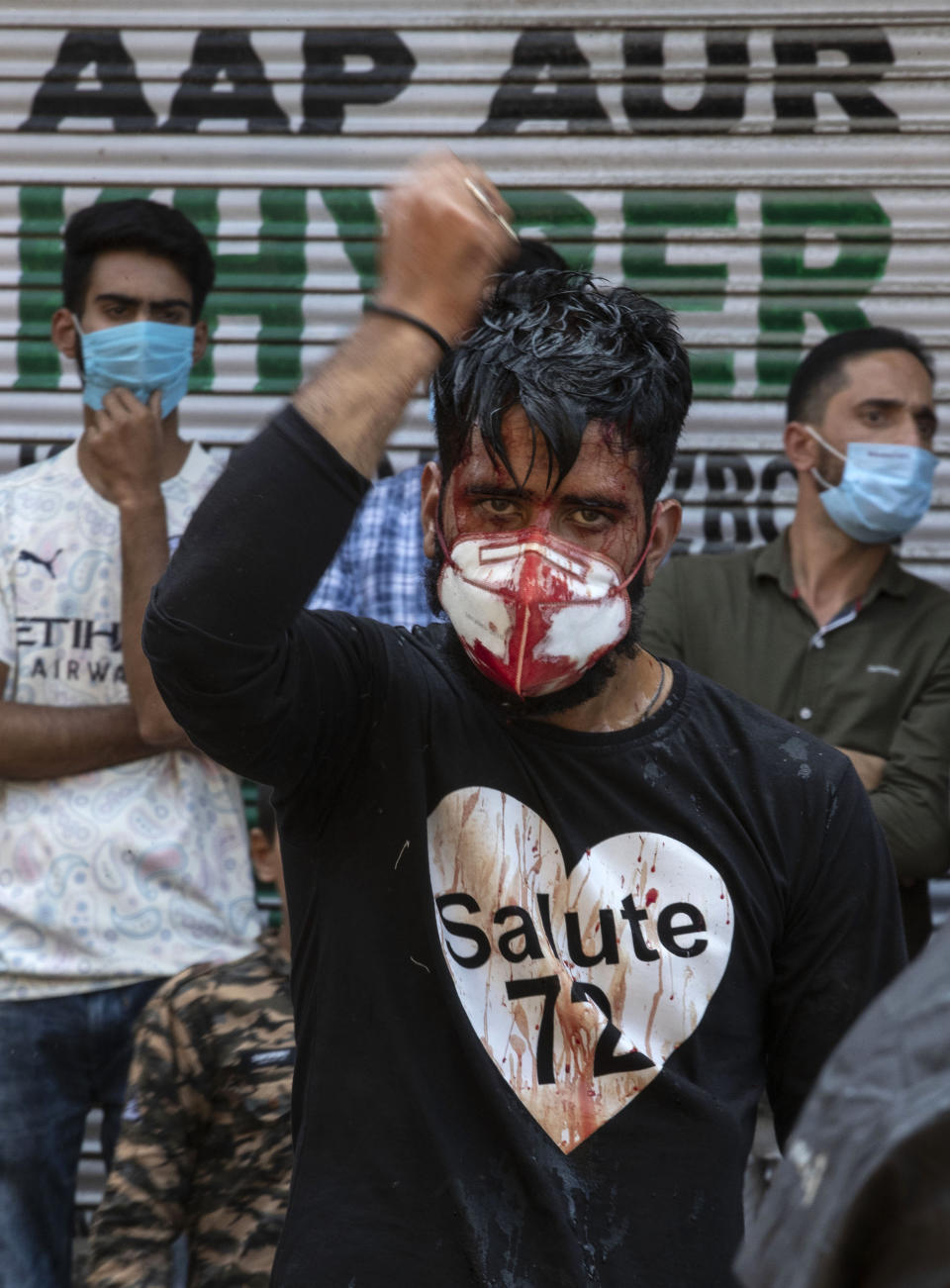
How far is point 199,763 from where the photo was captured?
346 cm

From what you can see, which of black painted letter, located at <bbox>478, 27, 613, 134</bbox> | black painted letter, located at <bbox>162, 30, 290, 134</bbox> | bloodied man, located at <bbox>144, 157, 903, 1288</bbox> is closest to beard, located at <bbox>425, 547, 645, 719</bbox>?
bloodied man, located at <bbox>144, 157, 903, 1288</bbox>

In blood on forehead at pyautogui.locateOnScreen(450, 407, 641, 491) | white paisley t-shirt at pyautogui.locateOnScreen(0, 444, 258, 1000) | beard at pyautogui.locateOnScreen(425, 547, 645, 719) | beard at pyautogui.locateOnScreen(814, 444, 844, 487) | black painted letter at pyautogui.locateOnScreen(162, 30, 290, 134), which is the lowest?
white paisley t-shirt at pyautogui.locateOnScreen(0, 444, 258, 1000)

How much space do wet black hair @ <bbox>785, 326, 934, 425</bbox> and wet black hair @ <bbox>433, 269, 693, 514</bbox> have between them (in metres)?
2.04

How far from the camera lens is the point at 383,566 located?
143 inches

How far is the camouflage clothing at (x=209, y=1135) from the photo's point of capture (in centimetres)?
264

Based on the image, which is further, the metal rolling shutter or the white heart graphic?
the metal rolling shutter

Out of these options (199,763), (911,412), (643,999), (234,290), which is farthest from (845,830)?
(234,290)

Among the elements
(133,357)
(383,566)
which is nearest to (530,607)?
(383,566)

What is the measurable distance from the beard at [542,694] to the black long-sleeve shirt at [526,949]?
1 centimetres

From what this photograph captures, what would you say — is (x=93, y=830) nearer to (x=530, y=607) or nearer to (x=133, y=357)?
(x=133, y=357)

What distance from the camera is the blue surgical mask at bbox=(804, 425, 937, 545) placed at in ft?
12.8

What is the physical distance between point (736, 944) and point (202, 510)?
86 centimetres

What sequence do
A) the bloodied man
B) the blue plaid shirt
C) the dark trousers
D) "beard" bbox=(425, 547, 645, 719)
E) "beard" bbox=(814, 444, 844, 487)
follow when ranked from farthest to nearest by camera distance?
1. "beard" bbox=(814, 444, 844, 487)
2. the blue plaid shirt
3. the dark trousers
4. "beard" bbox=(425, 547, 645, 719)
5. the bloodied man

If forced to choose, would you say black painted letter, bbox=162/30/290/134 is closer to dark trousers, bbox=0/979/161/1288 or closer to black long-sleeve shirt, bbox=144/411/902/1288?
dark trousers, bbox=0/979/161/1288
